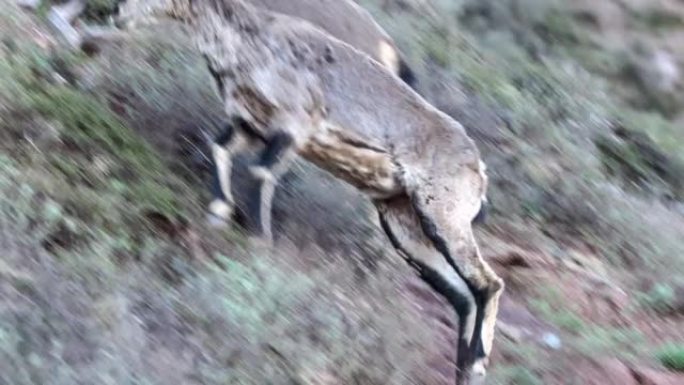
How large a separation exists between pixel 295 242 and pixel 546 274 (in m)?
2.85

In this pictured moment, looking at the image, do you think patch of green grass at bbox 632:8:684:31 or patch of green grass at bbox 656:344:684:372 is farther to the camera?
patch of green grass at bbox 632:8:684:31

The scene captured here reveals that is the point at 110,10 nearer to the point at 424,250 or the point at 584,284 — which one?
the point at 424,250

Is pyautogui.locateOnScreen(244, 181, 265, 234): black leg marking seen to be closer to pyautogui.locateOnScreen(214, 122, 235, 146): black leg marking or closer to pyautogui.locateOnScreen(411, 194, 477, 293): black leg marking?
pyautogui.locateOnScreen(214, 122, 235, 146): black leg marking

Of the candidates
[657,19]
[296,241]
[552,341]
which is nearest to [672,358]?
[552,341]

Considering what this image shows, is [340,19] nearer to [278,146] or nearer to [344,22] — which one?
[344,22]

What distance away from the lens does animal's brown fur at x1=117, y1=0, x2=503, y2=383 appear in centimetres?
837

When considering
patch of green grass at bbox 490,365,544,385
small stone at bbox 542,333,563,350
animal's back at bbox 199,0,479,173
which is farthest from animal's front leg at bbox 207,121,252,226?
small stone at bbox 542,333,563,350

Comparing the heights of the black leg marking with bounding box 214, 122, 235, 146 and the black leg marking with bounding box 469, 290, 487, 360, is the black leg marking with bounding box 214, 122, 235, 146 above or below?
above

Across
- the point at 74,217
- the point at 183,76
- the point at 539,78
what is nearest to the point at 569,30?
the point at 539,78

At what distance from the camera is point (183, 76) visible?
9984 millimetres

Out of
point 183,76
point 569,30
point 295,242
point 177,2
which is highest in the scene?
point 177,2

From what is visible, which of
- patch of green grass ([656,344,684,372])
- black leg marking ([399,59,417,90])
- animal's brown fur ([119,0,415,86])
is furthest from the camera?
patch of green grass ([656,344,684,372])

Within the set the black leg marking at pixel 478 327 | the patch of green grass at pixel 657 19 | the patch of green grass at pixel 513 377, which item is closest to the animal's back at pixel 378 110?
the black leg marking at pixel 478 327

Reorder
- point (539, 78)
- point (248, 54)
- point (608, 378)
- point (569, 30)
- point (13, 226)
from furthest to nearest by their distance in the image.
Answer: point (569, 30), point (539, 78), point (608, 378), point (248, 54), point (13, 226)
